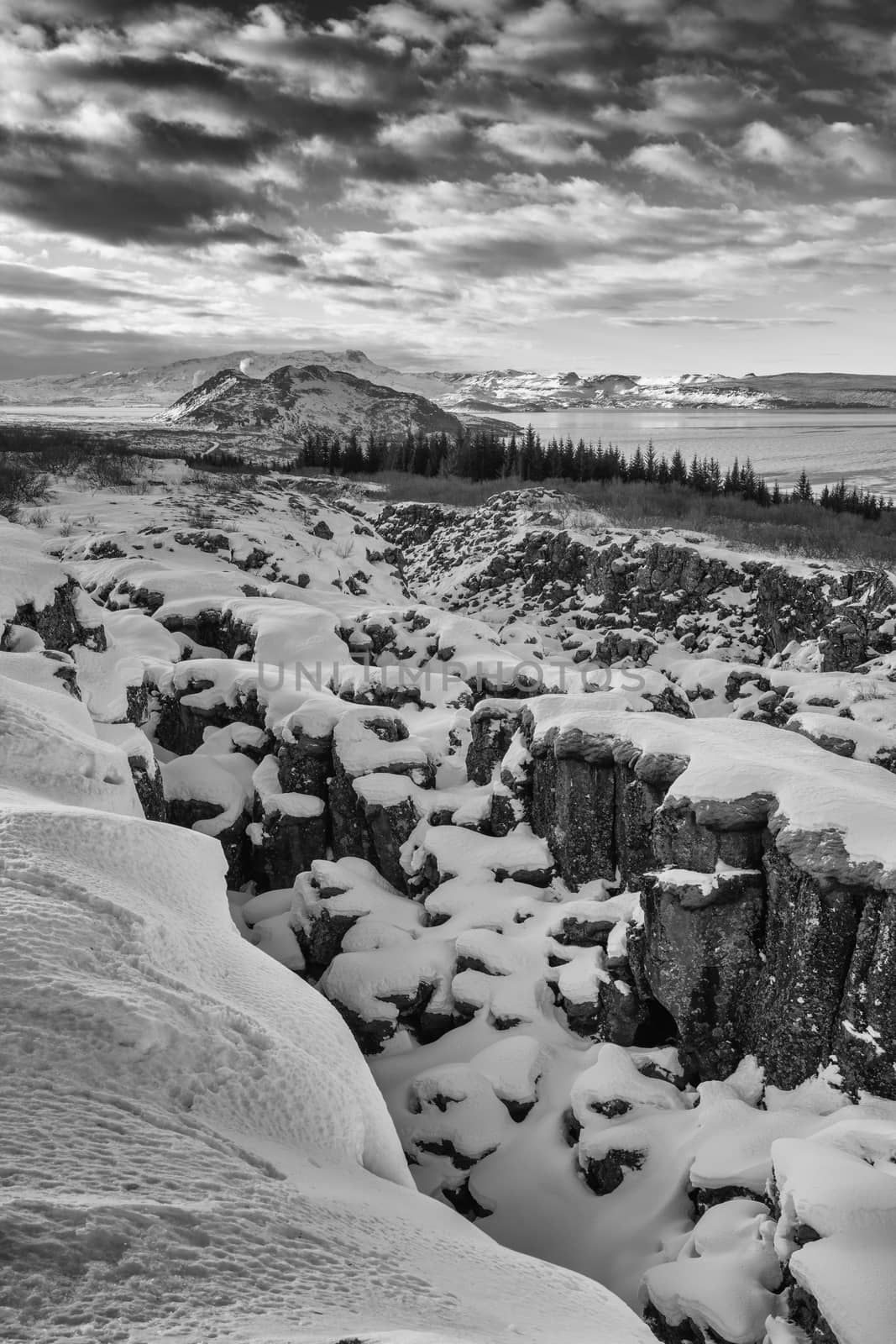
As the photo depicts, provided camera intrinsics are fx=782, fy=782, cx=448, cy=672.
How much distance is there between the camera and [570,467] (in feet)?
234

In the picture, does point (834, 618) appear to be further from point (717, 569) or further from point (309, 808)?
point (309, 808)

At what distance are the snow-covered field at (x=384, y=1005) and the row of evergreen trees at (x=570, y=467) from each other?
A: 115 feet

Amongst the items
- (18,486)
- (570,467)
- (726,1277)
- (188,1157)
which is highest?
(570,467)

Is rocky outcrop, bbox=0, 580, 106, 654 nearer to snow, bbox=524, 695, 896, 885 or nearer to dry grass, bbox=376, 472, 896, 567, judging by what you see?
snow, bbox=524, 695, 896, 885

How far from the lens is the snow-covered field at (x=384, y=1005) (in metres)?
3.26

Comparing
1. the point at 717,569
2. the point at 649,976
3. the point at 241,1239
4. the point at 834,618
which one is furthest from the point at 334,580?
the point at 241,1239

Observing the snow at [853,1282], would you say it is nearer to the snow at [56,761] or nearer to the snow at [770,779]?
the snow at [770,779]

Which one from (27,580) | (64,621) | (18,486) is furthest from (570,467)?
(27,580)

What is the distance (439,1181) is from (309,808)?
21.0 feet

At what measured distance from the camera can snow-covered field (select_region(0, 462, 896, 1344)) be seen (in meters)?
3.26

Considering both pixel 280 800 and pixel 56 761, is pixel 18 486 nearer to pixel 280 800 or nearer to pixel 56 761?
pixel 280 800

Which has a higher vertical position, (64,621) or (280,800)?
(64,621)

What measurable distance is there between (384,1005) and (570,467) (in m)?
66.6

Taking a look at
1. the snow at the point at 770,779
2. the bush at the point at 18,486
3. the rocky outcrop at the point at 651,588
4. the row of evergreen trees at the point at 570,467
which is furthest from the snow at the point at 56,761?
the row of evergreen trees at the point at 570,467
